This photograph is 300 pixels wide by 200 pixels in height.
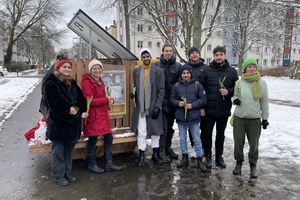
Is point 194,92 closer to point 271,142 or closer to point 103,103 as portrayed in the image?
point 103,103

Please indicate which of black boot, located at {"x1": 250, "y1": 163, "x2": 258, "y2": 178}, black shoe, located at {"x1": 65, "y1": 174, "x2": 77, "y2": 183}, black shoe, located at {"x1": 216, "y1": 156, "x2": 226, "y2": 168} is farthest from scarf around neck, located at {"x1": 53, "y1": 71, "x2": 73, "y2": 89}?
black boot, located at {"x1": 250, "y1": 163, "x2": 258, "y2": 178}

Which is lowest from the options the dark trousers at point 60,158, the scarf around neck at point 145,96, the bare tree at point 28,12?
the dark trousers at point 60,158

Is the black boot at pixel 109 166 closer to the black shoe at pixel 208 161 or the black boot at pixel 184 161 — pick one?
the black boot at pixel 184 161

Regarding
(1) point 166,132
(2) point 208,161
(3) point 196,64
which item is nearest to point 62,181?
(1) point 166,132

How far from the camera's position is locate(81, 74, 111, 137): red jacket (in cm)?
356

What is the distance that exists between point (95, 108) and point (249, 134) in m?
2.53

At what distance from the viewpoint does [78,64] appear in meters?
3.97

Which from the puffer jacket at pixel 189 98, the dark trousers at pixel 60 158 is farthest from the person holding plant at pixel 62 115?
the puffer jacket at pixel 189 98

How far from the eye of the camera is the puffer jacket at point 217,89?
3996 millimetres

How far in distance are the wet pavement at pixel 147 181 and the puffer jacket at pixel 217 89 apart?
1.04 meters

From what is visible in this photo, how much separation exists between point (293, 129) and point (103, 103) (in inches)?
211

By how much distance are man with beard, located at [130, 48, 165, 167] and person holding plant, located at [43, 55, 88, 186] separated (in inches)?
38.0

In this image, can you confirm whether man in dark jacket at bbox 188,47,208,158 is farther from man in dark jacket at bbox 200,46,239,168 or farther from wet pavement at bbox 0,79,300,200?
wet pavement at bbox 0,79,300,200

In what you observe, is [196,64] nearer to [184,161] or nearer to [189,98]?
[189,98]
